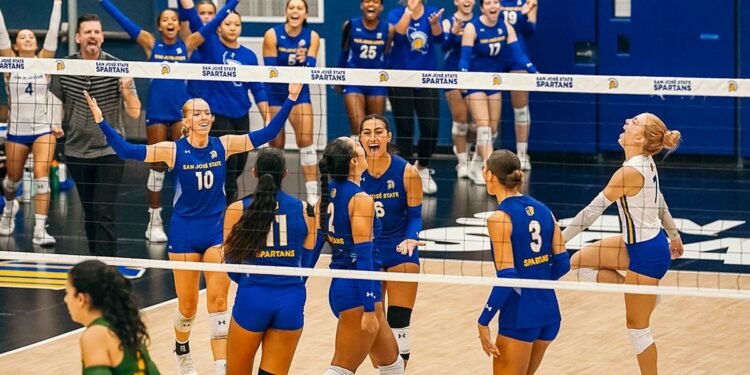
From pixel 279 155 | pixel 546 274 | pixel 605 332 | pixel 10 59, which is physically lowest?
pixel 605 332

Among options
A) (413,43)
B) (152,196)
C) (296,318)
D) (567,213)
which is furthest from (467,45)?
(296,318)

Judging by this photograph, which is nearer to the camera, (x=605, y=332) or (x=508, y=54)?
(x=605, y=332)

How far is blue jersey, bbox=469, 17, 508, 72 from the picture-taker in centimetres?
1723

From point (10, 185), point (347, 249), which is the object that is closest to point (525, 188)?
point (10, 185)

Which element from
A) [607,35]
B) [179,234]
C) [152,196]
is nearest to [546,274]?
[179,234]

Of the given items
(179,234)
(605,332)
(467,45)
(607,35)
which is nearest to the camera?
(179,234)

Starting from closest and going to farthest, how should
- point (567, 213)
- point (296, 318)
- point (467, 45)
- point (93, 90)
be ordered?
point (296, 318), point (93, 90), point (567, 213), point (467, 45)

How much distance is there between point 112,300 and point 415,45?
11115mm

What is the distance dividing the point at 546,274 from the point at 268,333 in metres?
1.71

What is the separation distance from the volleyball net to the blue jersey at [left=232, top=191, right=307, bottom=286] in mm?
68

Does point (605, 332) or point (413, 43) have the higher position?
point (413, 43)

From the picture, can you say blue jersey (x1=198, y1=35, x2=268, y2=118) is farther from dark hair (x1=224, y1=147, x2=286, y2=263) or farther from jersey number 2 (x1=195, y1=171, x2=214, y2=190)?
dark hair (x1=224, y1=147, x2=286, y2=263)

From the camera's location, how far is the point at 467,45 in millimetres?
16875

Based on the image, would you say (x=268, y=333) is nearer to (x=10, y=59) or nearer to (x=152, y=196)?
(x=10, y=59)
